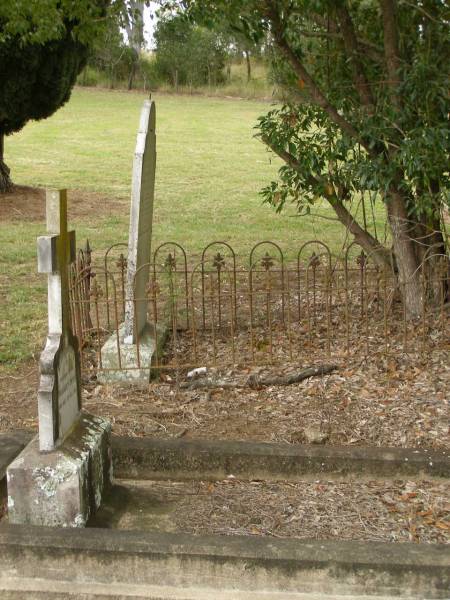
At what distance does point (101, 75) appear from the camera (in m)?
41.0

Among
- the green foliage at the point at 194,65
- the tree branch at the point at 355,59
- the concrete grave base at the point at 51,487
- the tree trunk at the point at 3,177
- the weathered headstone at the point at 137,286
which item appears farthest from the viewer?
the green foliage at the point at 194,65

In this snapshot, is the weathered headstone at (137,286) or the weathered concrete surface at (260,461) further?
the weathered headstone at (137,286)


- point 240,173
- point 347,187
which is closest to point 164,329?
point 347,187

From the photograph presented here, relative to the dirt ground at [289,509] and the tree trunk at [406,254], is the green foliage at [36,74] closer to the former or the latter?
the tree trunk at [406,254]

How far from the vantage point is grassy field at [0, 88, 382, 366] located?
9.41 metres

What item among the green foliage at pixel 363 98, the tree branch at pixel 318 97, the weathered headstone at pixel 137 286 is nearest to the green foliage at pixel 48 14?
the green foliage at pixel 363 98

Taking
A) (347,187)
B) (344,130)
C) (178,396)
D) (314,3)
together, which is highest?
(314,3)

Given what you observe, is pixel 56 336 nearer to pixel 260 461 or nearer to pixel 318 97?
pixel 260 461

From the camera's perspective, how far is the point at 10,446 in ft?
14.0

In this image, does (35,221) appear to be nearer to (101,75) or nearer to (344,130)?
(344,130)

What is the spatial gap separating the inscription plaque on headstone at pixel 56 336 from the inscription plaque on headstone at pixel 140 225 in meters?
2.20

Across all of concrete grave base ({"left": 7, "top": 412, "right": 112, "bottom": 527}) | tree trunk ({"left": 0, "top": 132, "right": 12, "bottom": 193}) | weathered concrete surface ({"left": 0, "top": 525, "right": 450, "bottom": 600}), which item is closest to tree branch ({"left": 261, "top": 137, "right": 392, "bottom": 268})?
concrete grave base ({"left": 7, "top": 412, "right": 112, "bottom": 527})

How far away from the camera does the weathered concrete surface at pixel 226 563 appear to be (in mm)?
3234

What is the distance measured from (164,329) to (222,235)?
5180 mm
